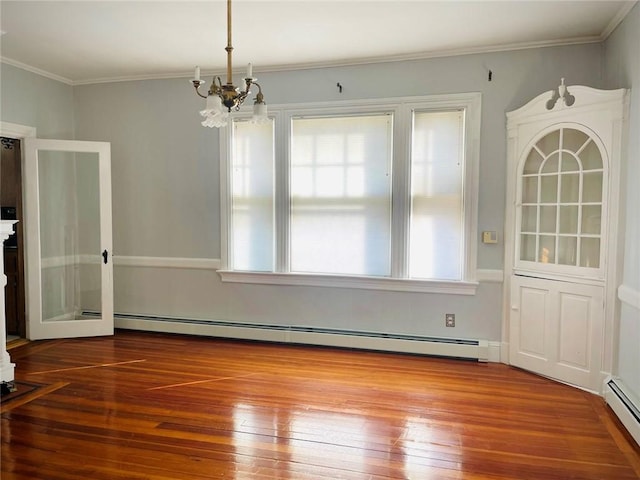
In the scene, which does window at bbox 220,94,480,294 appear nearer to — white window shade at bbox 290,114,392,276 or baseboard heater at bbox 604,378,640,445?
white window shade at bbox 290,114,392,276

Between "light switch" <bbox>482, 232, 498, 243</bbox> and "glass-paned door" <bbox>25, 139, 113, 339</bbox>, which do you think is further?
"glass-paned door" <bbox>25, 139, 113, 339</bbox>

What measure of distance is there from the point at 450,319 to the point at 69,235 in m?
4.26

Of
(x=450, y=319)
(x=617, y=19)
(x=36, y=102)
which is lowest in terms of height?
(x=450, y=319)

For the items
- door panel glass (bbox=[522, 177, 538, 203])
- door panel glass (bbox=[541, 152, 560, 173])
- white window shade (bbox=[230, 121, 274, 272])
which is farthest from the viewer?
white window shade (bbox=[230, 121, 274, 272])

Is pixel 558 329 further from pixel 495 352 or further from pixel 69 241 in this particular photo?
pixel 69 241

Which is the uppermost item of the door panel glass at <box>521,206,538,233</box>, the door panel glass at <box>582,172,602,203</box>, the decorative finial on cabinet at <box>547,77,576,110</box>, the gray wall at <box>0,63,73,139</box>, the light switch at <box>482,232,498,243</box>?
the gray wall at <box>0,63,73,139</box>

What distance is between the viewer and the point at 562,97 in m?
3.55

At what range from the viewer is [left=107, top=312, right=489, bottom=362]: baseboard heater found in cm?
422

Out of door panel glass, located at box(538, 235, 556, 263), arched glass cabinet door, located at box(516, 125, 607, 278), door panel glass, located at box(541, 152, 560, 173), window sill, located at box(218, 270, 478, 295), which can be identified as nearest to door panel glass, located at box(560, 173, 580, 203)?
arched glass cabinet door, located at box(516, 125, 607, 278)

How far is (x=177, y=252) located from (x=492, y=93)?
3.63 m

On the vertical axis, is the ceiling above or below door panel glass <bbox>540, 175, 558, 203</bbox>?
above

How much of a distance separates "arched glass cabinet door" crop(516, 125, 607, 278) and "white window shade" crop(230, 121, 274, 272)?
96.4 inches

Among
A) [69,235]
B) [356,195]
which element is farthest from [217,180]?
[69,235]

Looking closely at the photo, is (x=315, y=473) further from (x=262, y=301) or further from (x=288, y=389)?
(x=262, y=301)
